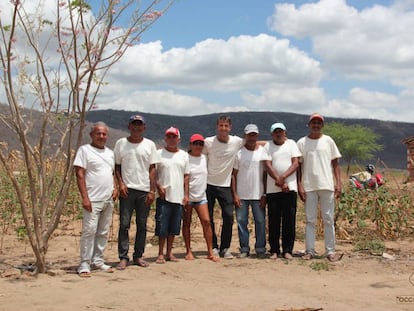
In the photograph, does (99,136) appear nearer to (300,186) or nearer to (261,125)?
(300,186)

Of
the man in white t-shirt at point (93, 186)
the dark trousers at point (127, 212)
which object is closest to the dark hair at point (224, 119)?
the dark trousers at point (127, 212)

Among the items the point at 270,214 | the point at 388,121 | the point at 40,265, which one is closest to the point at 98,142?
the point at 40,265

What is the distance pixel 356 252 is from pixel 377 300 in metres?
2.20

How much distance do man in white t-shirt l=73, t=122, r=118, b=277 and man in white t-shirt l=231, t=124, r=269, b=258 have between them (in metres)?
1.54

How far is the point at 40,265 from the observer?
15.9 ft

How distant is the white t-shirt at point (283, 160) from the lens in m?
5.72

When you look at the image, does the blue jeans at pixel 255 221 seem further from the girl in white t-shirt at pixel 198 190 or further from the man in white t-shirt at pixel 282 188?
the girl in white t-shirt at pixel 198 190

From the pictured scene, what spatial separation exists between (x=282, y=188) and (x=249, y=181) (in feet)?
1.27

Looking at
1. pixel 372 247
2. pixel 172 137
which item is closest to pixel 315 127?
pixel 172 137

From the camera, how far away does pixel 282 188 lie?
5688mm

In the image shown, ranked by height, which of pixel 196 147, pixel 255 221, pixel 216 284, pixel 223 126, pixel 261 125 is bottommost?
pixel 216 284

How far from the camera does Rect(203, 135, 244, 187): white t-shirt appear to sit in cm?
576

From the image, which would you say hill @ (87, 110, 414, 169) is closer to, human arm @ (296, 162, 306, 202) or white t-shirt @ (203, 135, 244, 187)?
white t-shirt @ (203, 135, 244, 187)

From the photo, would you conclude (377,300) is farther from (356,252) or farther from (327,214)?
(356,252)
